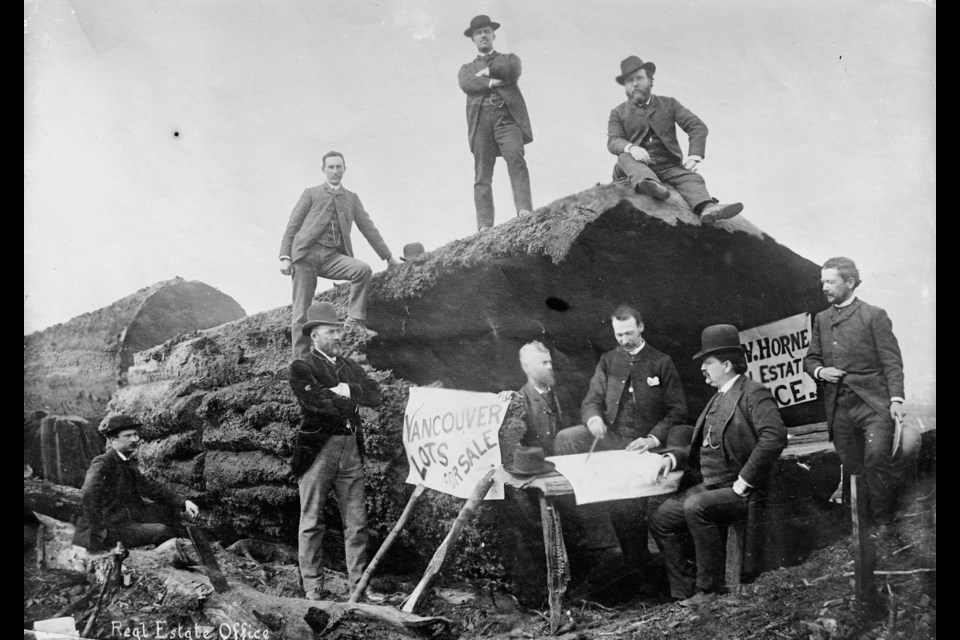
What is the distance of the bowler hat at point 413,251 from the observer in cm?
566

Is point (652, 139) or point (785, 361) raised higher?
point (652, 139)

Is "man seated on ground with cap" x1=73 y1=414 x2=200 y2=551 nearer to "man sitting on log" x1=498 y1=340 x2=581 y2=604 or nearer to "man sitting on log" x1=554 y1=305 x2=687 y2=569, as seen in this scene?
→ "man sitting on log" x1=498 y1=340 x2=581 y2=604

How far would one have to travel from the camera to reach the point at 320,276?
587cm

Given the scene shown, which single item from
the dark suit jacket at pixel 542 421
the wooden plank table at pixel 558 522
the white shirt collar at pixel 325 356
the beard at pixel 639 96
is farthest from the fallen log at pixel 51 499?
the beard at pixel 639 96

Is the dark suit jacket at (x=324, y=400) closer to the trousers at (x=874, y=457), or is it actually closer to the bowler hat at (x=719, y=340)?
the bowler hat at (x=719, y=340)

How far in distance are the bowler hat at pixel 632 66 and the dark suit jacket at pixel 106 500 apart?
4322 mm

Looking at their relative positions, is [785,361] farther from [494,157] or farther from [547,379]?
[494,157]

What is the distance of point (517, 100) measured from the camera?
17.9ft

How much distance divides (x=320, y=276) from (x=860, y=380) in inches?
139

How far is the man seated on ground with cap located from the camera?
583cm

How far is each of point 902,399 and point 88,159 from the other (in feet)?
18.8

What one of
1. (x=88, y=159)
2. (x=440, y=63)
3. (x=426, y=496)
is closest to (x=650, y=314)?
(x=426, y=496)

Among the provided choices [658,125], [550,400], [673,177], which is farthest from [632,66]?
[550,400]

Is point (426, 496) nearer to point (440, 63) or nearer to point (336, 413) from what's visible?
point (336, 413)
